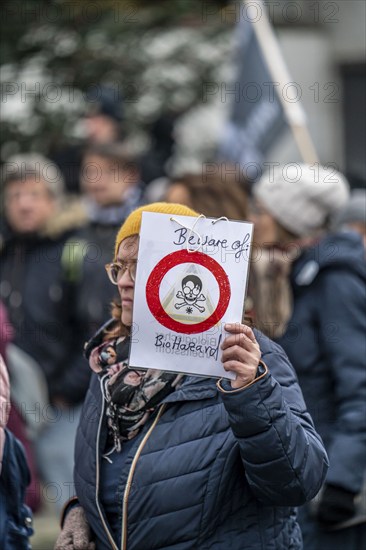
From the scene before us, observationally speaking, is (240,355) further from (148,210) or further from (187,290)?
(148,210)

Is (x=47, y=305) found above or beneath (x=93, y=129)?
beneath

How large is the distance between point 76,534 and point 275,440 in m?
0.71

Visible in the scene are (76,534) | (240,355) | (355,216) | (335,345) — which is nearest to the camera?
(240,355)

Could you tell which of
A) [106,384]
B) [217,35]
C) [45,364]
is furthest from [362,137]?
[106,384]

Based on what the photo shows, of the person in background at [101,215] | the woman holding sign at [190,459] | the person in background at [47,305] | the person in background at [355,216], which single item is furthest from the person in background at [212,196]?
the woman holding sign at [190,459]

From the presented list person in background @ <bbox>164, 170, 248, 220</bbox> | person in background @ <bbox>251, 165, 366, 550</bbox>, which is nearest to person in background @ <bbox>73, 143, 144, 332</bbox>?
person in background @ <bbox>164, 170, 248, 220</bbox>

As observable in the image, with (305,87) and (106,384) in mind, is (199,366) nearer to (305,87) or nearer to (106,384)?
(106,384)

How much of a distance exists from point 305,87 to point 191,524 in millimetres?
8968

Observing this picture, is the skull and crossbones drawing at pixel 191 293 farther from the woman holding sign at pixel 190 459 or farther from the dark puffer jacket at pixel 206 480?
the dark puffer jacket at pixel 206 480

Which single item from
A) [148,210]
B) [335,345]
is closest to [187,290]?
[148,210]

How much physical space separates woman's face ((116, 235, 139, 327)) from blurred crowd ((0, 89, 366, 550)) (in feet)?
1.12

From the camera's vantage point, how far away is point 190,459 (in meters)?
3.13

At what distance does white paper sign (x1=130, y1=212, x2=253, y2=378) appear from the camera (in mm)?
2957

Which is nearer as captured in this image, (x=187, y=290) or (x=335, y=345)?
(x=187, y=290)
